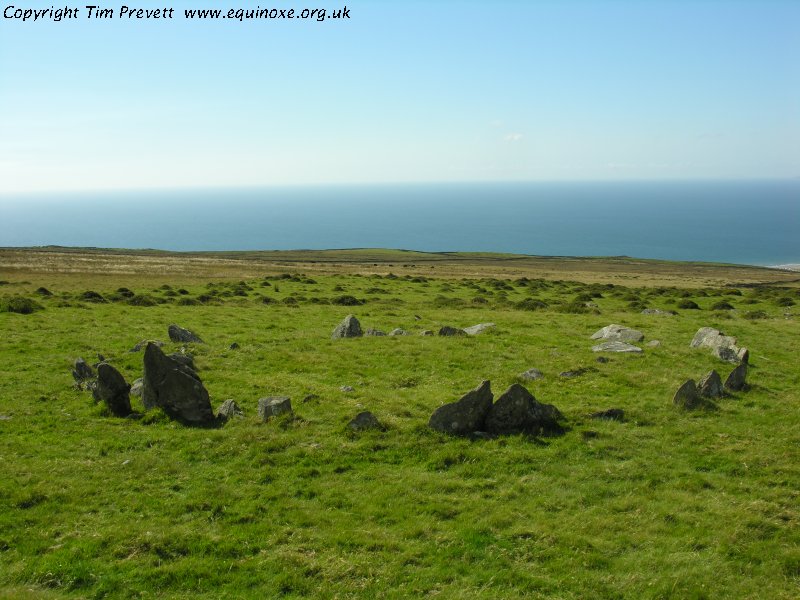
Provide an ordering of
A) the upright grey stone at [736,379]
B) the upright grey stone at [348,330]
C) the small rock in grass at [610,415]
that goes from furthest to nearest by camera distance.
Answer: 1. the upright grey stone at [348,330]
2. the upright grey stone at [736,379]
3. the small rock in grass at [610,415]

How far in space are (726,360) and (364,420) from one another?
17.7 meters

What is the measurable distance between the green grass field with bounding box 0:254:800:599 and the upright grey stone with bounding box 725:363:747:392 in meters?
0.43

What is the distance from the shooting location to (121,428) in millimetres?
16141

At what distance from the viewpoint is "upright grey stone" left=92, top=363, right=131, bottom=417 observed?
1728 centimetres

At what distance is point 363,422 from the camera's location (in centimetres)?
1620

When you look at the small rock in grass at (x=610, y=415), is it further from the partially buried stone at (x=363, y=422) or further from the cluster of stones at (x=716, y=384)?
the partially buried stone at (x=363, y=422)

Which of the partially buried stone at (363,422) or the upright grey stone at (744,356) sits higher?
the upright grey stone at (744,356)

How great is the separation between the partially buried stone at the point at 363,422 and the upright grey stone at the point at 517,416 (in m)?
3.33

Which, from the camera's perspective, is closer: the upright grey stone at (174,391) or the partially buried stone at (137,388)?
the upright grey stone at (174,391)

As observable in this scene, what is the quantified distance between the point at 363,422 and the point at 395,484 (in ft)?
10.6

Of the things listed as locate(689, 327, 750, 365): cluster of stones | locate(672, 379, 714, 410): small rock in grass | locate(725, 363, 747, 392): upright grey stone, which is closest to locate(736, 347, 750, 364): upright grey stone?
locate(689, 327, 750, 365): cluster of stones

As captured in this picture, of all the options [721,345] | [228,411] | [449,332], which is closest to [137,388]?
[228,411]

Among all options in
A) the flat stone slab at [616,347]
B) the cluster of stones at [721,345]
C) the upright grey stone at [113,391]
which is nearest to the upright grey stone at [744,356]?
the cluster of stones at [721,345]

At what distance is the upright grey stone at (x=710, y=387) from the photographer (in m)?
A: 19.5
